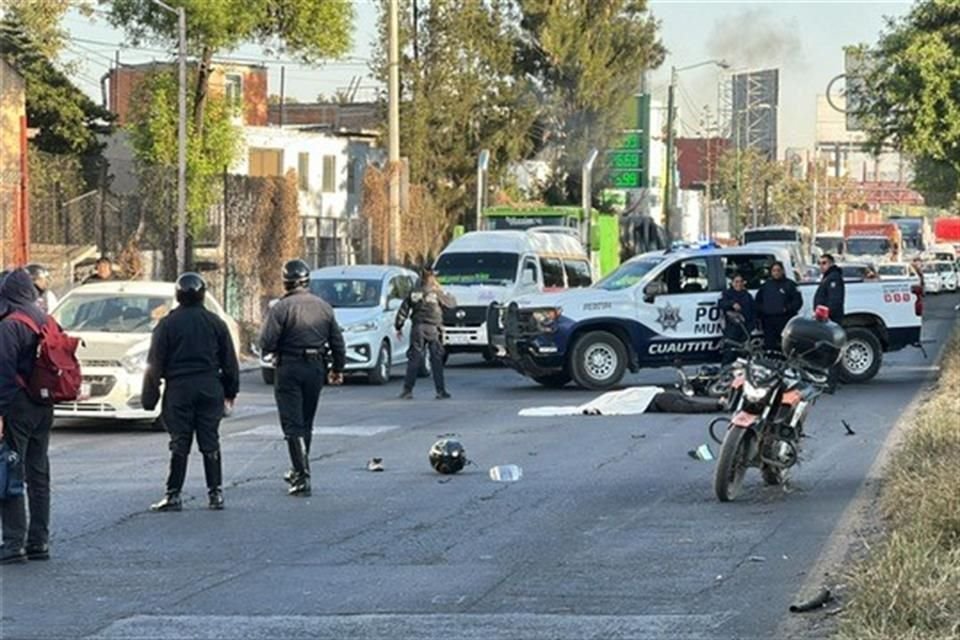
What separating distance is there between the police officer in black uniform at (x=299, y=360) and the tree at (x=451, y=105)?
1545 inches

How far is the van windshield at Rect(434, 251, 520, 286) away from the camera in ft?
106

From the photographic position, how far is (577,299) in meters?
25.3

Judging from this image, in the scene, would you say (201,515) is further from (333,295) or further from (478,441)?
(333,295)

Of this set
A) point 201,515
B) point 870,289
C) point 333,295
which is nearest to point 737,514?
point 201,515

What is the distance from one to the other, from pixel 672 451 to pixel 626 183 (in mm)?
53142

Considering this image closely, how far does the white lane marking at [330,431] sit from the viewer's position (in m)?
19.1

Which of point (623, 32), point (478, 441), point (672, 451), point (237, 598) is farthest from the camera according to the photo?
point (623, 32)

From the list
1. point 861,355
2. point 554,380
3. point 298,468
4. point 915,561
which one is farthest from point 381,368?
point 915,561

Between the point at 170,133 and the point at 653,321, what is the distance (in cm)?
1803

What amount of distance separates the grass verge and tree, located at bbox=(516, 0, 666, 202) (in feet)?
174

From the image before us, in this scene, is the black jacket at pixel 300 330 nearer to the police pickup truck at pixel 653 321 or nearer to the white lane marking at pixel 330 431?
the white lane marking at pixel 330 431

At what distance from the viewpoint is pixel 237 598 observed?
382 inches

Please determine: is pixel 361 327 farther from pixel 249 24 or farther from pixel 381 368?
pixel 249 24

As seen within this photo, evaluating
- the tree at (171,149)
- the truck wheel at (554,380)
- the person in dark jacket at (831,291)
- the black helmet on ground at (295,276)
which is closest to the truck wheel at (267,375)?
the truck wheel at (554,380)
